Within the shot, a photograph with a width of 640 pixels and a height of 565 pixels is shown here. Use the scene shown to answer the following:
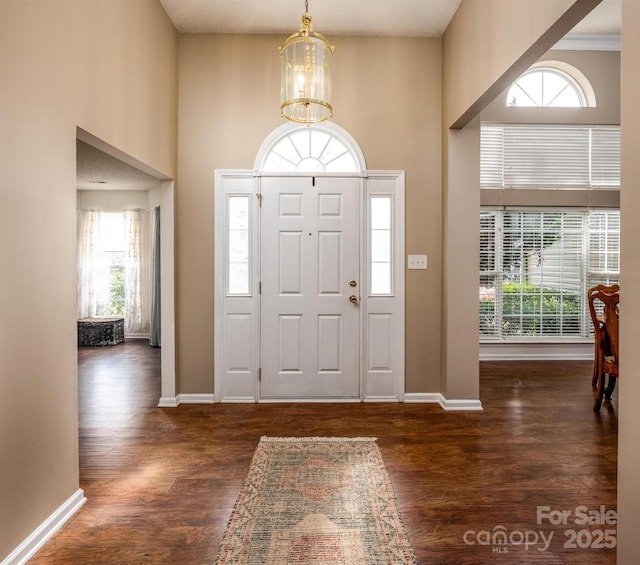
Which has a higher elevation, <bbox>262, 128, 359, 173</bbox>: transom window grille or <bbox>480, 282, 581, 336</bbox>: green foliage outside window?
<bbox>262, 128, 359, 173</bbox>: transom window grille

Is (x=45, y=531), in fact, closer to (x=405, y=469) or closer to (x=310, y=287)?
(x=405, y=469)

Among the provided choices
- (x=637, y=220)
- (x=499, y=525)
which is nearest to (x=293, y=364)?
(x=499, y=525)

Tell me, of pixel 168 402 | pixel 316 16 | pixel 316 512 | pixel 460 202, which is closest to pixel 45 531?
pixel 316 512

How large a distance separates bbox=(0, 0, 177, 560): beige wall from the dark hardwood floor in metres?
0.39

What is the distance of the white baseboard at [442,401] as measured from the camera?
391 cm

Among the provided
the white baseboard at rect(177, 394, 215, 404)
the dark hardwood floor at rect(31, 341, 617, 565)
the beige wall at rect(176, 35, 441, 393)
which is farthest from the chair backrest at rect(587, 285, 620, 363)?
the white baseboard at rect(177, 394, 215, 404)

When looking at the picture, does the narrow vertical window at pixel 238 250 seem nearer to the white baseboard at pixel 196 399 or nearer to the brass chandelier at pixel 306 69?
the white baseboard at pixel 196 399

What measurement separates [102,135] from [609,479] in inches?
143

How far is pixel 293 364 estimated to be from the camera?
13.5 ft

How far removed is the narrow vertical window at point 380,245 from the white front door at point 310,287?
15cm

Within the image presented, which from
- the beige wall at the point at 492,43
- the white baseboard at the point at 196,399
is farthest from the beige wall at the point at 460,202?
the white baseboard at the point at 196,399

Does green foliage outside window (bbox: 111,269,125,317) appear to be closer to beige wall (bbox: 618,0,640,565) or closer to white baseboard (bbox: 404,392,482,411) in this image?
white baseboard (bbox: 404,392,482,411)

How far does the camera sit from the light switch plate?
411 cm

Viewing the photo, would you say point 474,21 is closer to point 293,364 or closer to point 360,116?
point 360,116
